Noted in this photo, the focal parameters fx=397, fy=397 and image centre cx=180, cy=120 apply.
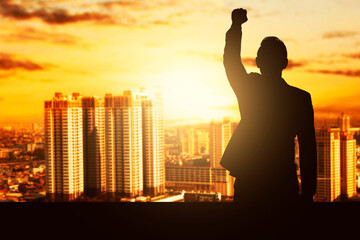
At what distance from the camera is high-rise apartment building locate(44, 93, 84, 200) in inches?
363

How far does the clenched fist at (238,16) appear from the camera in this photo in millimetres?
736

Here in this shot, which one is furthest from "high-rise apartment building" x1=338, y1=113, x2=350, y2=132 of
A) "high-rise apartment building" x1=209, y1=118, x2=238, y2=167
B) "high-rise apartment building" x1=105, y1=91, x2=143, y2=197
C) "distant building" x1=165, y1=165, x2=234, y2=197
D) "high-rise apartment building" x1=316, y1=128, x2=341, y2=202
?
"high-rise apartment building" x1=105, y1=91, x2=143, y2=197

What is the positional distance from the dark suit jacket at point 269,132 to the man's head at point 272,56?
0.03 m

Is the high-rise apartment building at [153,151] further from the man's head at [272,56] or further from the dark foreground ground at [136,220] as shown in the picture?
the man's head at [272,56]

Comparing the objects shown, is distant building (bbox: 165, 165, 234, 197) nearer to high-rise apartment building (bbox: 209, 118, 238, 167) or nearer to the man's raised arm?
high-rise apartment building (bbox: 209, 118, 238, 167)

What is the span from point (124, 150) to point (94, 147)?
0.82 meters

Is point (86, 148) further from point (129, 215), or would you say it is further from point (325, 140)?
point (129, 215)

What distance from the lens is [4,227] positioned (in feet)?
4.79

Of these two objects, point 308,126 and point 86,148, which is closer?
point 308,126

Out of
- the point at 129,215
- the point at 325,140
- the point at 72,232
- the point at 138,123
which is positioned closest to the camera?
the point at 72,232

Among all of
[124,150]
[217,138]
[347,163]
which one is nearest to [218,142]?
[217,138]

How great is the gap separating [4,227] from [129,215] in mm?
468

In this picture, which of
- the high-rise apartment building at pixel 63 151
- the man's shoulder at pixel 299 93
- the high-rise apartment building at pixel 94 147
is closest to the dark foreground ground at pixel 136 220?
the man's shoulder at pixel 299 93

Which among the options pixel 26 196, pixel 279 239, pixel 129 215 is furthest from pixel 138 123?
pixel 279 239
